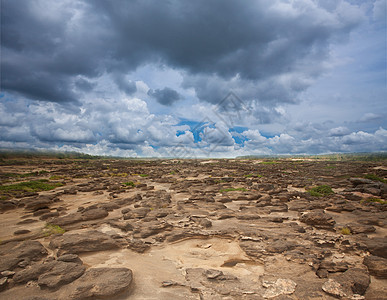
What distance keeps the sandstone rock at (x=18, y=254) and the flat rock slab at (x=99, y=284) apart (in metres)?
2.78

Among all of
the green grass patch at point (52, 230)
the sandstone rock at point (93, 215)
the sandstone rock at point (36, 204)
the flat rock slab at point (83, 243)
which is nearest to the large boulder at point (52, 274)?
the flat rock slab at point (83, 243)

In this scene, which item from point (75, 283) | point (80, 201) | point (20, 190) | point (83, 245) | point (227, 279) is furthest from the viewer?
point (20, 190)

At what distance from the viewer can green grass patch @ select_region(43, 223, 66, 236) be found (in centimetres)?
1076

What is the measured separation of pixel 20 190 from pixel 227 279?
95.3 ft

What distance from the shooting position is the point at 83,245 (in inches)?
337

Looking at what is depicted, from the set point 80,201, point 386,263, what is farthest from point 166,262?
point 80,201

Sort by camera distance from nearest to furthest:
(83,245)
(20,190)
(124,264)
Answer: (124,264), (83,245), (20,190)

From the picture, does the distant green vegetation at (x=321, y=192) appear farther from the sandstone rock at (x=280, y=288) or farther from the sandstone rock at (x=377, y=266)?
the sandstone rock at (x=280, y=288)

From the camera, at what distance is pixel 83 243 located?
28.3ft

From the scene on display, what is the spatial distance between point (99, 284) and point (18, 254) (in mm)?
4163

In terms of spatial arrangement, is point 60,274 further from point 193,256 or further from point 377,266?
point 377,266

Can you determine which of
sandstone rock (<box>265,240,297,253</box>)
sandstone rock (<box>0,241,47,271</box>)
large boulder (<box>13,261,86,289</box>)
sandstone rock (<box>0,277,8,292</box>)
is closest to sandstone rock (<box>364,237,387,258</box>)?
sandstone rock (<box>265,240,297,253</box>)

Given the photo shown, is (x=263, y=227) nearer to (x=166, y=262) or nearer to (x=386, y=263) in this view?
(x=386, y=263)

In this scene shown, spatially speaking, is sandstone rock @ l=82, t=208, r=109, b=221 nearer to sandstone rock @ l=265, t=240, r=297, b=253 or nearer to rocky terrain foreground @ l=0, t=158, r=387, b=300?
rocky terrain foreground @ l=0, t=158, r=387, b=300
